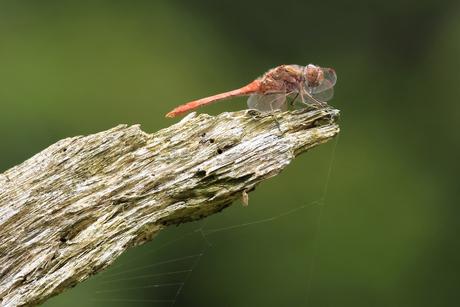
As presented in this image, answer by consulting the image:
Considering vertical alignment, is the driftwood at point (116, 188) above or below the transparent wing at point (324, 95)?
below

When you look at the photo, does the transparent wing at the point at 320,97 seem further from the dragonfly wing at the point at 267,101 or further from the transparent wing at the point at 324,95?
the dragonfly wing at the point at 267,101

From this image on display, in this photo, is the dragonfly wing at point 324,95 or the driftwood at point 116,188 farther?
the dragonfly wing at point 324,95

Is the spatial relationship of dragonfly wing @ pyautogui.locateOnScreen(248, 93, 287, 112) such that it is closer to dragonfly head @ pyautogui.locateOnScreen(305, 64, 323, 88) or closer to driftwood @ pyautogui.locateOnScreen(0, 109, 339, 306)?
dragonfly head @ pyautogui.locateOnScreen(305, 64, 323, 88)

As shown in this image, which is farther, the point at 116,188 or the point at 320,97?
the point at 320,97

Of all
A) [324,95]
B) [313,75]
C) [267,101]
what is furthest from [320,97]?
[267,101]

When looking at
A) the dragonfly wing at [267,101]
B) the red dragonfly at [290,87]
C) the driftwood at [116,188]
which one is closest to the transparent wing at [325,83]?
the red dragonfly at [290,87]

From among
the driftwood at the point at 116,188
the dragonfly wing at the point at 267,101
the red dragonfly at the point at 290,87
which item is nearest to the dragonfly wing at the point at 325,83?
the red dragonfly at the point at 290,87

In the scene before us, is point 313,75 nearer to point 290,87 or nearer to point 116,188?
point 290,87
